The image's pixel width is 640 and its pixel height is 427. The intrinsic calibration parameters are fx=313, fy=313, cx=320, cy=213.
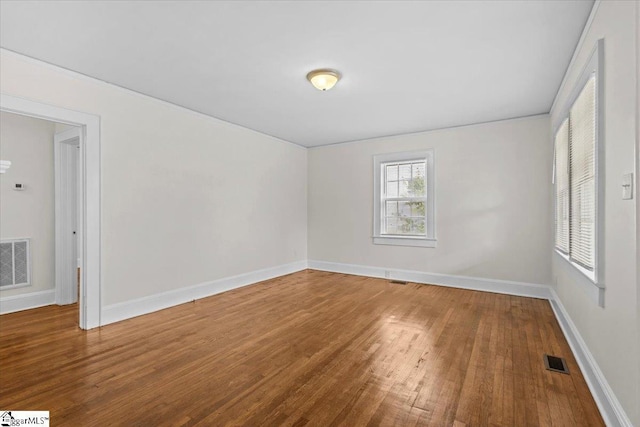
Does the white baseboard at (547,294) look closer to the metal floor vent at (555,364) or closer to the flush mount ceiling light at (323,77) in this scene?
the metal floor vent at (555,364)

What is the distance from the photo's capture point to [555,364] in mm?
2555

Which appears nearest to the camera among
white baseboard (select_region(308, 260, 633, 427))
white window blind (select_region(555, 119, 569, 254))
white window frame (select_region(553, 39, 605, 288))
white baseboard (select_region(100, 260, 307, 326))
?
white baseboard (select_region(308, 260, 633, 427))

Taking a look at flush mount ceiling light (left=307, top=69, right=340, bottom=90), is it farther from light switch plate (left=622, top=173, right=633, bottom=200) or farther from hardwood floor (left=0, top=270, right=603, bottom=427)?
hardwood floor (left=0, top=270, right=603, bottom=427)

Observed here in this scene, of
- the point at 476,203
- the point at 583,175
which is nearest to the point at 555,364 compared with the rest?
the point at 583,175

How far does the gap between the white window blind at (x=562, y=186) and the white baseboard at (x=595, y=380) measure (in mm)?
818

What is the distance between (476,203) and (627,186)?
140 inches

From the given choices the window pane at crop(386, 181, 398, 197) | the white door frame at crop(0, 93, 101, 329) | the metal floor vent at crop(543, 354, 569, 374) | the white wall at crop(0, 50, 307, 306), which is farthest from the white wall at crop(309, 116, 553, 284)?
the white door frame at crop(0, 93, 101, 329)

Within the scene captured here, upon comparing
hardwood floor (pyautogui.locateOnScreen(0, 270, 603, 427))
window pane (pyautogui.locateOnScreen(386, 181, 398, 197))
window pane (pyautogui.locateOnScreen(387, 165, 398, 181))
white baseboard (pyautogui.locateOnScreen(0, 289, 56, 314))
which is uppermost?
window pane (pyautogui.locateOnScreen(387, 165, 398, 181))

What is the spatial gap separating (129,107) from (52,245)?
7.44 ft

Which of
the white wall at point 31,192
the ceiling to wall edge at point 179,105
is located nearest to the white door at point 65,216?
the white wall at point 31,192

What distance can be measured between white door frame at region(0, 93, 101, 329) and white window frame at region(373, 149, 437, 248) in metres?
4.33

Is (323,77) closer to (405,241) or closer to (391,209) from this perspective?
(391,209)

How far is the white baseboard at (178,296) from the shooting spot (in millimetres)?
3519

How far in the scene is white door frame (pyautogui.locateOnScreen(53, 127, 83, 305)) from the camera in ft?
13.8
